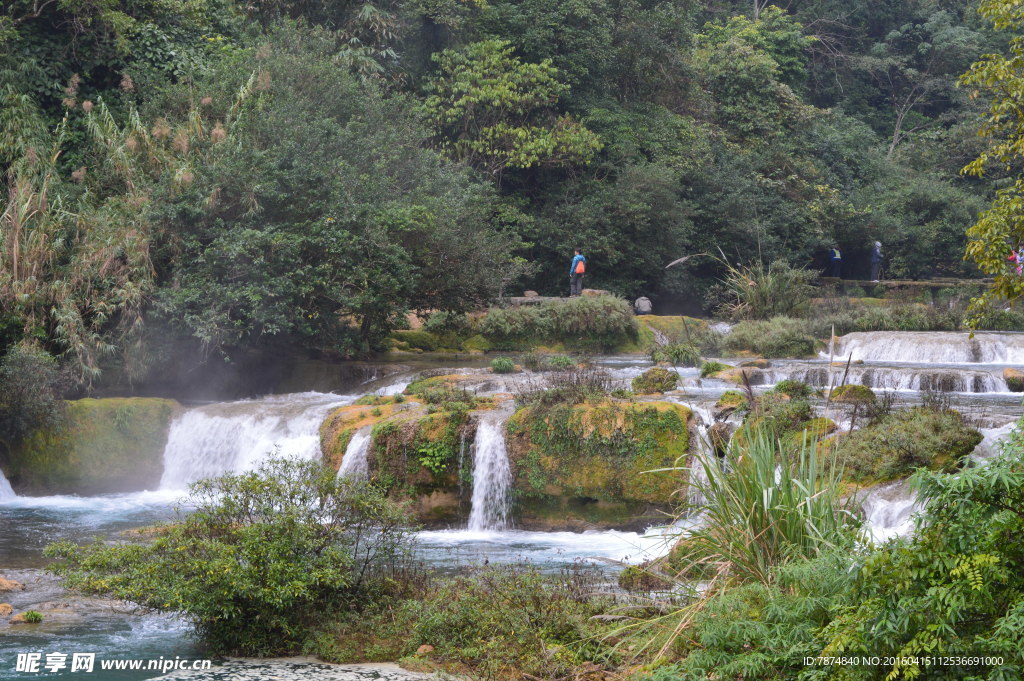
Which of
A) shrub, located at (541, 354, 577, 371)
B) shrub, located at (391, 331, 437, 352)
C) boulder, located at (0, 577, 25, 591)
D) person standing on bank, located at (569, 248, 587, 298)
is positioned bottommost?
boulder, located at (0, 577, 25, 591)

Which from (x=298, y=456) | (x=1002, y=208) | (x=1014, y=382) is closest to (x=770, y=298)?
(x=1014, y=382)

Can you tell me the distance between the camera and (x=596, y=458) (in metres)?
12.5

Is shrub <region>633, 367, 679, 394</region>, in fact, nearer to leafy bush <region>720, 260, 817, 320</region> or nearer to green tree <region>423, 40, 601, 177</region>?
leafy bush <region>720, 260, 817, 320</region>

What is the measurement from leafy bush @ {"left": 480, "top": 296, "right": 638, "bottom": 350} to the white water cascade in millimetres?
7718

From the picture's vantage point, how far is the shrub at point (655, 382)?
15.2 meters

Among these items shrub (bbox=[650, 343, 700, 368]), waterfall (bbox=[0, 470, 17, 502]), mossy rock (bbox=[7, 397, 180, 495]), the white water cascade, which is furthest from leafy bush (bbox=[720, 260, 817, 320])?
waterfall (bbox=[0, 470, 17, 502])

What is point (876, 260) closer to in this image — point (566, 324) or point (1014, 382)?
point (566, 324)

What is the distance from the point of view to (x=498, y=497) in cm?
1276

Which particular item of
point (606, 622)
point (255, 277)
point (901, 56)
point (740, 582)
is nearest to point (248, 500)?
point (606, 622)

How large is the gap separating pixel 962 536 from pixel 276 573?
4765mm

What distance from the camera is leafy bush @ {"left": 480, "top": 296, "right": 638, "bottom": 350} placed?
23344 mm

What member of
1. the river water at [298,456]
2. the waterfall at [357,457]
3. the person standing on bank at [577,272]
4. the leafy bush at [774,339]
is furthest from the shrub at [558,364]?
the person standing on bank at [577,272]

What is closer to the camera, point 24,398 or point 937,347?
point 24,398

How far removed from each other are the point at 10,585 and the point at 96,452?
6.26m
